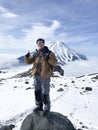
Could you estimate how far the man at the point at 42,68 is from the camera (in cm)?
1319

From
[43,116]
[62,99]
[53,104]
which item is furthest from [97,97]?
[43,116]

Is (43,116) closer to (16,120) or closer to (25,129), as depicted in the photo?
(25,129)

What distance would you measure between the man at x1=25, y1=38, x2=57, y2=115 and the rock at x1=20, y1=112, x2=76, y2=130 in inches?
12.7

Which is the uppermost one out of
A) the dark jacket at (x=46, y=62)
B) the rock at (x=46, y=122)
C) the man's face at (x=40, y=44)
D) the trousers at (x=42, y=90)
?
the man's face at (x=40, y=44)

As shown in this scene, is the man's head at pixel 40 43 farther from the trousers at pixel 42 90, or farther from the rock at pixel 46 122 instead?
the rock at pixel 46 122

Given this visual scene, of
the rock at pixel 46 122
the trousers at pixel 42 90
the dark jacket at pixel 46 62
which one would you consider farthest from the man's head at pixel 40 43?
the rock at pixel 46 122

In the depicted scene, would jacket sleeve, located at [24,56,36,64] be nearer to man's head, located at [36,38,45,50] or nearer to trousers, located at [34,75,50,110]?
man's head, located at [36,38,45,50]

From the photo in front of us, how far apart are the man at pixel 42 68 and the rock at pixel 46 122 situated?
32cm

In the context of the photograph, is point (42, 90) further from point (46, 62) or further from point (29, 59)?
point (29, 59)

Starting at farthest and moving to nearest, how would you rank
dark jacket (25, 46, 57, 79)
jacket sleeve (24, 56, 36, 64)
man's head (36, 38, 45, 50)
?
jacket sleeve (24, 56, 36, 64), man's head (36, 38, 45, 50), dark jacket (25, 46, 57, 79)

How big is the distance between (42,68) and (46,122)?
7.99 ft

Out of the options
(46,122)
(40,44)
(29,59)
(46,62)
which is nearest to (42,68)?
(46,62)

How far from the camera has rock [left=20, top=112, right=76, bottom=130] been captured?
1367 centimetres

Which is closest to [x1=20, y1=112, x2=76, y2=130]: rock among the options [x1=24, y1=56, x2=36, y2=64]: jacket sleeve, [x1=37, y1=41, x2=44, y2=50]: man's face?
[x1=24, y1=56, x2=36, y2=64]: jacket sleeve
